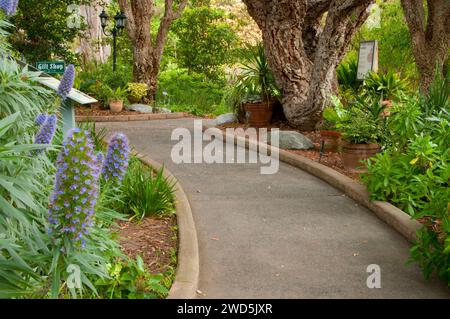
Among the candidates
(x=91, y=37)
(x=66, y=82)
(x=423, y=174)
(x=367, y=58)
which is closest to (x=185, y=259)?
(x=66, y=82)

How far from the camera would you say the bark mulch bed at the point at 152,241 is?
4.35 meters

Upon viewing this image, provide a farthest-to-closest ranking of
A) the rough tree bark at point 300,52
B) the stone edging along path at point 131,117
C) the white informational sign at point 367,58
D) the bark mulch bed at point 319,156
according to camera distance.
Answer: the stone edging along path at point 131,117 < the rough tree bark at point 300,52 < the white informational sign at point 367,58 < the bark mulch bed at point 319,156

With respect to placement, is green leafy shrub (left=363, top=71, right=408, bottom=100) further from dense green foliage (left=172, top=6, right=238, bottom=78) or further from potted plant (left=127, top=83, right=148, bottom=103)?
dense green foliage (left=172, top=6, right=238, bottom=78)

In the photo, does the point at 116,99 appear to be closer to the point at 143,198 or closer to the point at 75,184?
the point at 143,198

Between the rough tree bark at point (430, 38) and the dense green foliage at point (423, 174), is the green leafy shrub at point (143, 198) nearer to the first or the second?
the dense green foliage at point (423, 174)

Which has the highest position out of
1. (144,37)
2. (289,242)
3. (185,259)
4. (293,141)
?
(144,37)

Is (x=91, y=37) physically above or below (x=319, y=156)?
above

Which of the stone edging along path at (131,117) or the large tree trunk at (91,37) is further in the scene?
the large tree trunk at (91,37)

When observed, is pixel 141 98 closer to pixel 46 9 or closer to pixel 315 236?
pixel 46 9

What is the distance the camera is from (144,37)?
16.2 meters

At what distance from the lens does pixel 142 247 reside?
15.1 ft

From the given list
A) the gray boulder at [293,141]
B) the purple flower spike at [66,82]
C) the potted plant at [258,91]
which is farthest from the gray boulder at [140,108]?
the purple flower spike at [66,82]

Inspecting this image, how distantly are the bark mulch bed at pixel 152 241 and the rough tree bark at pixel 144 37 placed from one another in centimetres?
1158

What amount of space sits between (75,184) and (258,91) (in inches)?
384
